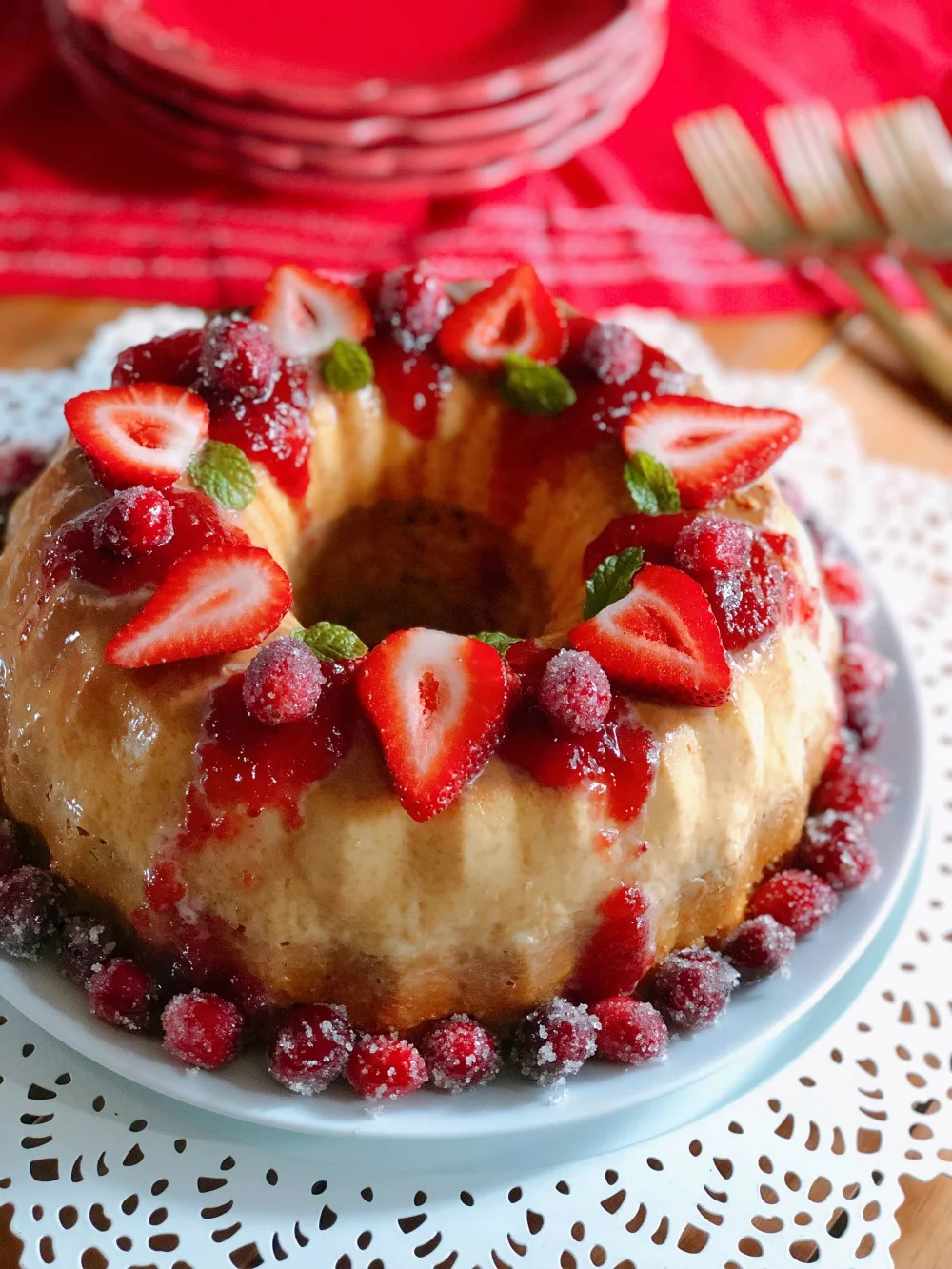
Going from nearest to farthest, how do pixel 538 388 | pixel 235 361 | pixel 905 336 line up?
1. pixel 235 361
2. pixel 538 388
3. pixel 905 336

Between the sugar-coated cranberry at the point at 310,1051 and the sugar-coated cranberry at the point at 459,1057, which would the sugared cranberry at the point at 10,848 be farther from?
the sugar-coated cranberry at the point at 459,1057

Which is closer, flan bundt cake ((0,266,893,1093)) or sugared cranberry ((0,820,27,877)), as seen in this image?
flan bundt cake ((0,266,893,1093))

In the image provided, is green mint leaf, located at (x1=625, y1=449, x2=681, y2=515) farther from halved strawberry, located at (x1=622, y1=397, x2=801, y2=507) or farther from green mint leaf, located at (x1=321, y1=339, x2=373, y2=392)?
green mint leaf, located at (x1=321, y1=339, x2=373, y2=392)

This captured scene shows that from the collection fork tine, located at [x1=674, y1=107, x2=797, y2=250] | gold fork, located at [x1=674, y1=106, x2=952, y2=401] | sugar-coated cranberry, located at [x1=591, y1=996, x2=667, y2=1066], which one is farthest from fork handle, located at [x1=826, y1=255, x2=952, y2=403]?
sugar-coated cranberry, located at [x1=591, y1=996, x2=667, y2=1066]

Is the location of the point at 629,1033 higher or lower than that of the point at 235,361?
lower

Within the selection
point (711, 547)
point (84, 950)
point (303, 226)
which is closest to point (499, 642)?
point (711, 547)

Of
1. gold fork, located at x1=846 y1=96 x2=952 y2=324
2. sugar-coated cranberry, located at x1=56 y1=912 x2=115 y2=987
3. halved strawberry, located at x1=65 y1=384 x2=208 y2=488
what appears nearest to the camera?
sugar-coated cranberry, located at x1=56 y1=912 x2=115 y2=987

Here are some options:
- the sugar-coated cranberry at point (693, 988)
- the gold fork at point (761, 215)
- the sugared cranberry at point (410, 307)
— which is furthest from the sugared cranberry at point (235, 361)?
the gold fork at point (761, 215)

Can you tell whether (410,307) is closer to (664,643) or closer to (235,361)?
(235,361)
